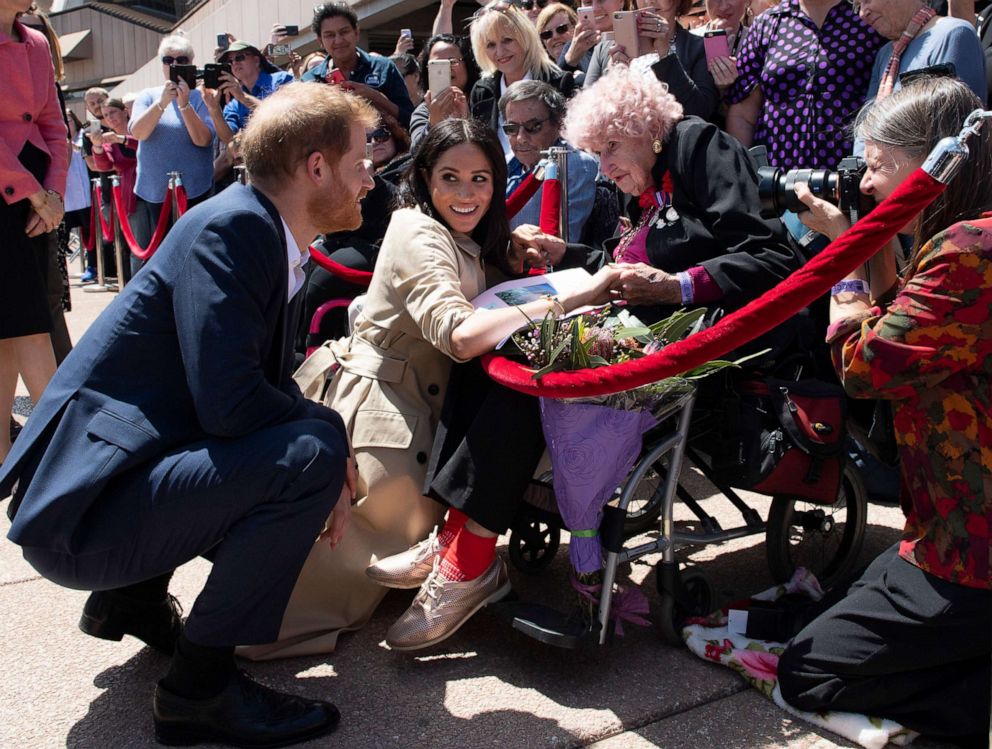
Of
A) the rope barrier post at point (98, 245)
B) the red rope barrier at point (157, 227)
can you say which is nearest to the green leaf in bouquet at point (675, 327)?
the red rope barrier at point (157, 227)

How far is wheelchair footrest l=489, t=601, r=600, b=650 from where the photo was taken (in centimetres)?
258

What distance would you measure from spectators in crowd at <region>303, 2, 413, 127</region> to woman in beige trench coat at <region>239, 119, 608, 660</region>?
9.64ft

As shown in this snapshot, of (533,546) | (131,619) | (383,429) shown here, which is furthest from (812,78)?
(131,619)

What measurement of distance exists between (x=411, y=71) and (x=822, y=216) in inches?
223

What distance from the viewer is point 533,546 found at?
3.31 m

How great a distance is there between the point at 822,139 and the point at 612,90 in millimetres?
1120

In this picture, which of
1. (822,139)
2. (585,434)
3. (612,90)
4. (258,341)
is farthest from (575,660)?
(822,139)

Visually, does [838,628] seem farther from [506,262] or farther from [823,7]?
[823,7]

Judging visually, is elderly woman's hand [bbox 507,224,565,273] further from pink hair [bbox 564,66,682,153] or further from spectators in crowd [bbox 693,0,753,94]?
spectators in crowd [bbox 693,0,753,94]

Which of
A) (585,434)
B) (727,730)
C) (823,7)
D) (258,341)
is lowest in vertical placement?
(727,730)

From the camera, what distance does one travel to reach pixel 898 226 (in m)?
1.93

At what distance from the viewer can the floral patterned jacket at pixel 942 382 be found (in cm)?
A: 214

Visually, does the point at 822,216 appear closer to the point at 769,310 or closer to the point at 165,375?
the point at 769,310

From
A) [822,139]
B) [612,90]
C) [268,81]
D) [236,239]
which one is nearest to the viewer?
[236,239]
